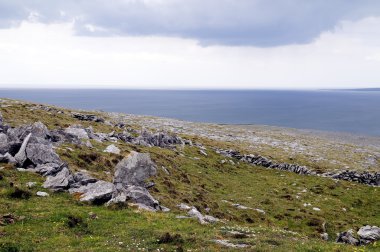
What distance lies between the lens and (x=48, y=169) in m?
33.0

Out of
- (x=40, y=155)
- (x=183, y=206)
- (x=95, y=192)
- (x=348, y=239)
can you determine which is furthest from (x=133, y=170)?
(x=348, y=239)

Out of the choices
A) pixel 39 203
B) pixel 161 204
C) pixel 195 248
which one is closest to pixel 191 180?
pixel 161 204

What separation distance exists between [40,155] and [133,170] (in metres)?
9.21

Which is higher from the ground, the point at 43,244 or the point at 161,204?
the point at 43,244

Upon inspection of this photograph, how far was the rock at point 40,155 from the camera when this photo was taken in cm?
3459

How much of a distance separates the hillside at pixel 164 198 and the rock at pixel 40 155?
3.8 inches

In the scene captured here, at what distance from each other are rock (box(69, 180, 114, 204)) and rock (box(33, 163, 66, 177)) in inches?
153

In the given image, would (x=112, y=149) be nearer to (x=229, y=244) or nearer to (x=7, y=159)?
(x=7, y=159)

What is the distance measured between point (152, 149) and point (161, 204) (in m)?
25.8

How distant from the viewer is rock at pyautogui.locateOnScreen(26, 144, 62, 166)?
3459cm

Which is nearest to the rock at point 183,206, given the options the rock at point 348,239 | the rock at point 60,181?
the rock at point 60,181

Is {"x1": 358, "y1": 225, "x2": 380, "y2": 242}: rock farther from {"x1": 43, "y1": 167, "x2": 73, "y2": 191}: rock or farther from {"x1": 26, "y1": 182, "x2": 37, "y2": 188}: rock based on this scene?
{"x1": 26, "y1": 182, "x2": 37, "y2": 188}: rock

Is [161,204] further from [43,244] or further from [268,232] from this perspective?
[43,244]

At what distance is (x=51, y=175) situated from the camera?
1288 inches
